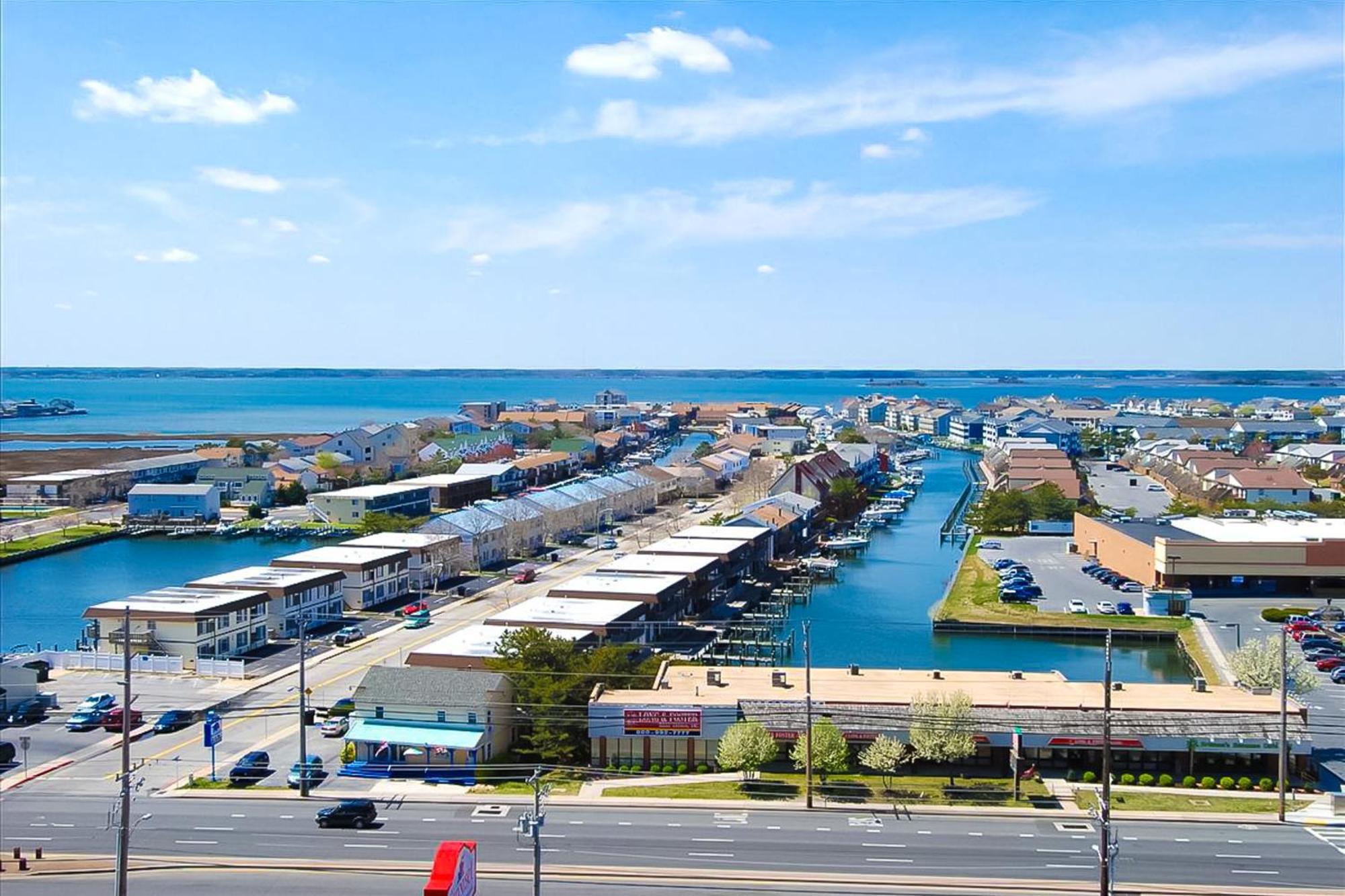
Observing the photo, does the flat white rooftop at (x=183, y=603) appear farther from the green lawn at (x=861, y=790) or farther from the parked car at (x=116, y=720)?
the green lawn at (x=861, y=790)

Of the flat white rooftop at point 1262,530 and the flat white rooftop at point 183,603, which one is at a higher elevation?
the flat white rooftop at point 1262,530

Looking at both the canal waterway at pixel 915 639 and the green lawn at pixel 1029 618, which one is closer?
the canal waterway at pixel 915 639

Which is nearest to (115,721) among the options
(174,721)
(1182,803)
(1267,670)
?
(174,721)

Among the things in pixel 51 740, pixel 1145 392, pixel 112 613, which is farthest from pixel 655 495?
pixel 1145 392

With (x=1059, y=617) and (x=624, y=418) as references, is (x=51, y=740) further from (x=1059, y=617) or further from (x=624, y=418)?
(x=624, y=418)

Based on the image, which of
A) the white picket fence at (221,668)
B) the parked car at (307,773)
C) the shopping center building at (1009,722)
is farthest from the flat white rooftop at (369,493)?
the shopping center building at (1009,722)

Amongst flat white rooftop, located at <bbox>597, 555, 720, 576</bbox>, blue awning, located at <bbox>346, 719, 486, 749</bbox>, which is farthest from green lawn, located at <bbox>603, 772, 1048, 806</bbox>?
flat white rooftop, located at <bbox>597, 555, 720, 576</bbox>

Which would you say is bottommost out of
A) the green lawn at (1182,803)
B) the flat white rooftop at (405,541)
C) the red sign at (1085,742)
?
the green lawn at (1182,803)
